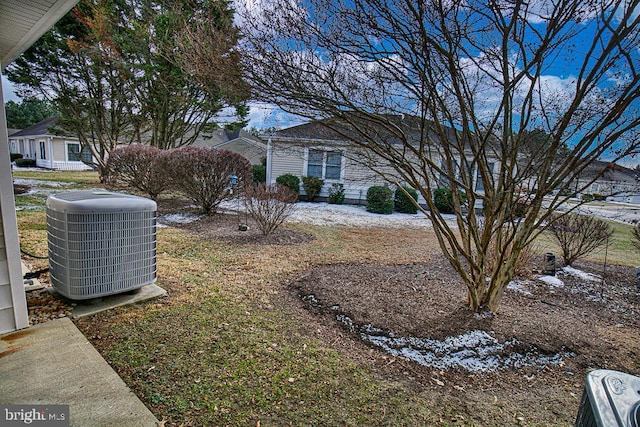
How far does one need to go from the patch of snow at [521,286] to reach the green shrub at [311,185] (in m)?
9.36

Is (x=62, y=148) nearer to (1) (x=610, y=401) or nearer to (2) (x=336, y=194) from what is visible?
(2) (x=336, y=194)

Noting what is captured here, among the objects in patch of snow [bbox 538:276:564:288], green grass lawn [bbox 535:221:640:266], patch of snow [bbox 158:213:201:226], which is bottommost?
green grass lawn [bbox 535:221:640:266]

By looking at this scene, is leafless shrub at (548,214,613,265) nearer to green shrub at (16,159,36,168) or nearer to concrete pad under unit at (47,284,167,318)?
concrete pad under unit at (47,284,167,318)

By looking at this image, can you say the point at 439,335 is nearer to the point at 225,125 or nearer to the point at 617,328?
the point at 617,328

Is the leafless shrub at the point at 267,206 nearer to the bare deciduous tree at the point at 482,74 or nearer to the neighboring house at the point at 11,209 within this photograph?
the bare deciduous tree at the point at 482,74

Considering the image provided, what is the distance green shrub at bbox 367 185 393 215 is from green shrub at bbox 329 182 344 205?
1.61 metres

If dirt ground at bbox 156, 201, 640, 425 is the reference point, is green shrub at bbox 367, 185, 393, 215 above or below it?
above

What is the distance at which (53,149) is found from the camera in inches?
922

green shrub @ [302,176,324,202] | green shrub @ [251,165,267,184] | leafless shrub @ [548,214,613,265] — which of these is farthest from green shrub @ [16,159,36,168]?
leafless shrub @ [548,214,613,265]

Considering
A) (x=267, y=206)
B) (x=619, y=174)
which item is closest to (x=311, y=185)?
(x=267, y=206)

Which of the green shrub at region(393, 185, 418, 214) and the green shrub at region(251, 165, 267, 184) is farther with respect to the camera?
the green shrub at region(251, 165, 267, 184)

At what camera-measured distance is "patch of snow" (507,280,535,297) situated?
4.55 m

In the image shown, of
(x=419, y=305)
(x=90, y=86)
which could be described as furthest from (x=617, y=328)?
(x=90, y=86)

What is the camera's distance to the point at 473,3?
2605 mm
